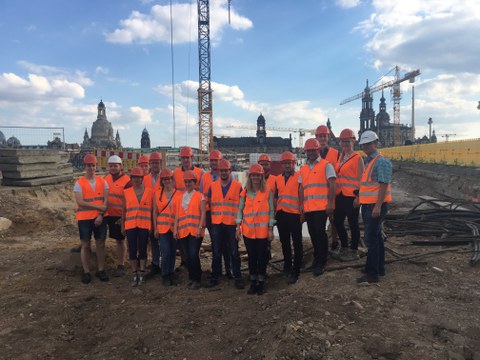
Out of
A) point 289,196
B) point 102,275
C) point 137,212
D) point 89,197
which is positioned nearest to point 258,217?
point 289,196

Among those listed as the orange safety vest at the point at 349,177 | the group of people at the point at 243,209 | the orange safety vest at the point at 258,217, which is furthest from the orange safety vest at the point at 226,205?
the orange safety vest at the point at 349,177

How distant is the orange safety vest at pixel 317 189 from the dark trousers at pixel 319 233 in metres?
0.10

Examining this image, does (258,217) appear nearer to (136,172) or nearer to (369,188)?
(369,188)

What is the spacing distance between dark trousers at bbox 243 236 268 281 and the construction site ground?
0.87 ft

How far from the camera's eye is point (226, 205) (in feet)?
16.3

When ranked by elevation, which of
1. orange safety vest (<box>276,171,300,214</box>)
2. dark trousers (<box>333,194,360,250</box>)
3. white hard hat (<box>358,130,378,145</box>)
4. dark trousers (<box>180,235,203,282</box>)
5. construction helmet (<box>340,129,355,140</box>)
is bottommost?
dark trousers (<box>180,235,203,282</box>)

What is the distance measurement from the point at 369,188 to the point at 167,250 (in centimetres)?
294

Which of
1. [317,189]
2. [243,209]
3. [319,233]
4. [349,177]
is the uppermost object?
[349,177]

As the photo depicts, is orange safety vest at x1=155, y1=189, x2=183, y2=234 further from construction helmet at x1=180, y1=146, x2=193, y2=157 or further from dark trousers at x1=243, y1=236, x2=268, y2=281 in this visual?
dark trousers at x1=243, y1=236, x2=268, y2=281

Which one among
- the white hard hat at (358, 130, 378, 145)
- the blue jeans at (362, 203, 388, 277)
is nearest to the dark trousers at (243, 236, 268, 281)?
the blue jeans at (362, 203, 388, 277)

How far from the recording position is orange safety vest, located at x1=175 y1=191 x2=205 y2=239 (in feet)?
16.3

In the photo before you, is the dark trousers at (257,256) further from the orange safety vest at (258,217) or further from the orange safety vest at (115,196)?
the orange safety vest at (115,196)

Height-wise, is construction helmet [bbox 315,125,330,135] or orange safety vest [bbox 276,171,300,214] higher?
construction helmet [bbox 315,125,330,135]

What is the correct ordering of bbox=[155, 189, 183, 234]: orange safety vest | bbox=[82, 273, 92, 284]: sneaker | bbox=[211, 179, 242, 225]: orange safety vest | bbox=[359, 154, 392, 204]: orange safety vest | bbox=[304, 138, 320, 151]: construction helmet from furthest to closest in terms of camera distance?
bbox=[82, 273, 92, 284]: sneaker
bbox=[155, 189, 183, 234]: orange safety vest
bbox=[211, 179, 242, 225]: orange safety vest
bbox=[304, 138, 320, 151]: construction helmet
bbox=[359, 154, 392, 204]: orange safety vest
